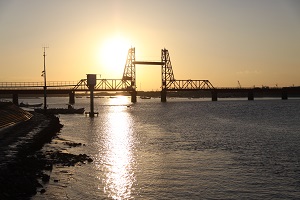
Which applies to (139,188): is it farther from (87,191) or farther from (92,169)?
(92,169)

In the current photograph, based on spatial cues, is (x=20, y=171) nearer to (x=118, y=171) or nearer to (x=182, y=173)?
(x=118, y=171)

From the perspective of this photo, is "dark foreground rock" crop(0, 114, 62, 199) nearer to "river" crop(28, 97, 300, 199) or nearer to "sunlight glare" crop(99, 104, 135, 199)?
"river" crop(28, 97, 300, 199)

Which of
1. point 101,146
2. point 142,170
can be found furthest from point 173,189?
point 101,146

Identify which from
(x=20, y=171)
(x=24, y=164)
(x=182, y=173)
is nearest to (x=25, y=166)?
(x=24, y=164)

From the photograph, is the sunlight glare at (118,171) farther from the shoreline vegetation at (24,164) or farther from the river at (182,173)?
the shoreline vegetation at (24,164)

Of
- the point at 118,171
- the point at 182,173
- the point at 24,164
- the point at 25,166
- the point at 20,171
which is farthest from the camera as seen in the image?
the point at 118,171

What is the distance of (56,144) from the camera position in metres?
44.2

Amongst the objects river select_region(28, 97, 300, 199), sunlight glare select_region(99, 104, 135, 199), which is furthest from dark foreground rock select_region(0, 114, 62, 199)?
sunlight glare select_region(99, 104, 135, 199)

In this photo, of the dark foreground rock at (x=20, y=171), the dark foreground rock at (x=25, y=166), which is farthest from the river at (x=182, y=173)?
the dark foreground rock at (x=20, y=171)

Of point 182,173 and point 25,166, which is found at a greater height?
point 25,166

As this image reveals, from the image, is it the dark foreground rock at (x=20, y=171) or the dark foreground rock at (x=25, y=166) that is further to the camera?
the dark foreground rock at (x=25, y=166)

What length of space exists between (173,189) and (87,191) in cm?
539

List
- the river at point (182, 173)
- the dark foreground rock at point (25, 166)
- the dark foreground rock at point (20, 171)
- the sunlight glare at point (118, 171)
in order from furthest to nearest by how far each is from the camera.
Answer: the sunlight glare at point (118, 171)
the river at point (182, 173)
the dark foreground rock at point (25, 166)
the dark foreground rock at point (20, 171)

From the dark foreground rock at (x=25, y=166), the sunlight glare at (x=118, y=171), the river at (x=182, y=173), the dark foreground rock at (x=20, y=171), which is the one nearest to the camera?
the dark foreground rock at (x=20, y=171)
